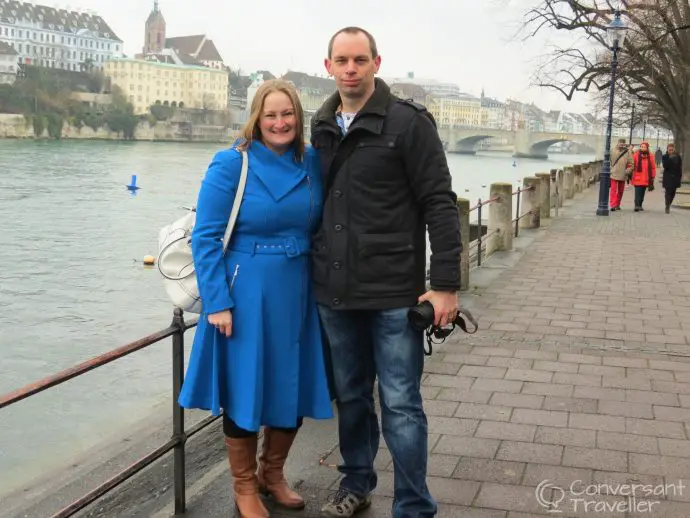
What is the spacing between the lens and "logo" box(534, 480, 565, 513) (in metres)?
3.14

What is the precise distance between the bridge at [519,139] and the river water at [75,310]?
60.0 meters

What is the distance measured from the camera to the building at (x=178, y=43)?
144 metres

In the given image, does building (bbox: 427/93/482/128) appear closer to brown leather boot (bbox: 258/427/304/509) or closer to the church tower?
the church tower

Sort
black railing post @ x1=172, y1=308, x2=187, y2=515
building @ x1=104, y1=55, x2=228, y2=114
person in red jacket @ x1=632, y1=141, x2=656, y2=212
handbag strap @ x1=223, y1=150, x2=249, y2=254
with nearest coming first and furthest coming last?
1. handbag strap @ x1=223, y1=150, x2=249, y2=254
2. black railing post @ x1=172, y1=308, x2=187, y2=515
3. person in red jacket @ x1=632, y1=141, x2=656, y2=212
4. building @ x1=104, y1=55, x2=228, y2=114

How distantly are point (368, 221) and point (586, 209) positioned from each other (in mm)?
16445

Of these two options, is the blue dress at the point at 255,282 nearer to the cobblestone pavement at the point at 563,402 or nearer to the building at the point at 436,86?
the cobblestone pavement at the point at 563,402

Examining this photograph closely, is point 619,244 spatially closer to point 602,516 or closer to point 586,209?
point 586,209

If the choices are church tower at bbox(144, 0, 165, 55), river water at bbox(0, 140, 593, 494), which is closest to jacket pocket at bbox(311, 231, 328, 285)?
river water at bbox(0, 140, 593, 494)

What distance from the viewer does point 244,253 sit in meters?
2.82

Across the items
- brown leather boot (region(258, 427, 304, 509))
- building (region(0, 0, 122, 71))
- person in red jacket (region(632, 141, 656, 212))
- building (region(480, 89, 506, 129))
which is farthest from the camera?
building (region(480, 89, 506, 129))

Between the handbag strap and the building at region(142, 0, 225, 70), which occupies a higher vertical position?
the building at region(142, 0, 225, 70)

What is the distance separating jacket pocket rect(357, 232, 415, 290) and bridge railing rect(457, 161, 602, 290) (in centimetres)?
300

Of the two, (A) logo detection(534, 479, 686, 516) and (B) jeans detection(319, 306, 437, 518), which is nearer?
(B) jeans detection(319, 306, 437, 518)

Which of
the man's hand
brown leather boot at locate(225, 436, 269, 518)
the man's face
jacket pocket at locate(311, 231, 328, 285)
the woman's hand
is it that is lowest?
brown leather boot at locate(225, 436, 269, 518)
